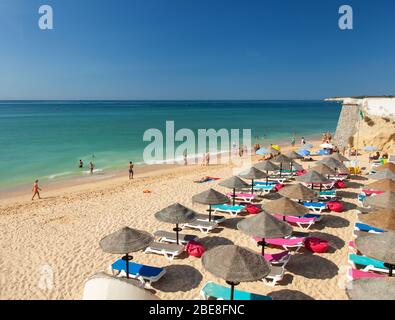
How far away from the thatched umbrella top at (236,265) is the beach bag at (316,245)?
3.93 metres

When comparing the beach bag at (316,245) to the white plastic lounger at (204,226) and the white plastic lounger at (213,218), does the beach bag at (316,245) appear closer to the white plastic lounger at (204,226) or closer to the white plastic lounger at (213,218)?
the white plastic lounger at (204,226)

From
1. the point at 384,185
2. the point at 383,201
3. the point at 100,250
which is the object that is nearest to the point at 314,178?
the point at 384,185

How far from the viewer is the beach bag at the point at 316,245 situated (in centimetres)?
1002

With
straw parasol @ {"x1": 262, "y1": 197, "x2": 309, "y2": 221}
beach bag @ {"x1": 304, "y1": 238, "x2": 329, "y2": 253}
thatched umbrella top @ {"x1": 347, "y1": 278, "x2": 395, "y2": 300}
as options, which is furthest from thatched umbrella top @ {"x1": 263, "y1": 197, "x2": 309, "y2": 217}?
thatched umbrella top @ {"x1": 347, "y1": 278, "x2": 395, "y2": 300}

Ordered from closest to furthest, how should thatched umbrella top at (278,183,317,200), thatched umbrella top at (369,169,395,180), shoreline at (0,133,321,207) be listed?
1. thatched umbrella top at (278,183,317,200)
2. thatched umbrella top at (369,169,395,180)
3. shoreline at (0,133,321,207)

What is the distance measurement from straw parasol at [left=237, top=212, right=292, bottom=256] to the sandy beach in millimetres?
1193

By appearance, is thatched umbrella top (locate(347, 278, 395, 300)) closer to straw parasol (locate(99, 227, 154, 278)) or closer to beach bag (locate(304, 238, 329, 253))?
beach bag (locate(304, 238, 329, 253))

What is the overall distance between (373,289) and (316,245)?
485 centimetres

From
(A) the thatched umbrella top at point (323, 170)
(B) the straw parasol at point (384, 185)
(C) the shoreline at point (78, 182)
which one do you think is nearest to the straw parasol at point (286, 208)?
(B) the straw parasol at point (384, 185)

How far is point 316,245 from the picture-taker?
10062mm

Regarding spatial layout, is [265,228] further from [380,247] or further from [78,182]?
[78,182]

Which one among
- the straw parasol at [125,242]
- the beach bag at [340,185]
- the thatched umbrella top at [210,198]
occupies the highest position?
the thatched umbrella top at [210,198]

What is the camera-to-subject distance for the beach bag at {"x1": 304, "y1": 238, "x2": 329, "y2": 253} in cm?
1002

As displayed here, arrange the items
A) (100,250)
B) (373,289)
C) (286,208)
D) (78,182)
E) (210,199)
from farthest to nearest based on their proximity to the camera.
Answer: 1. (78,182)
2. (210,199)
3. (286,208)
4. (100,250)
5. (373,289)
